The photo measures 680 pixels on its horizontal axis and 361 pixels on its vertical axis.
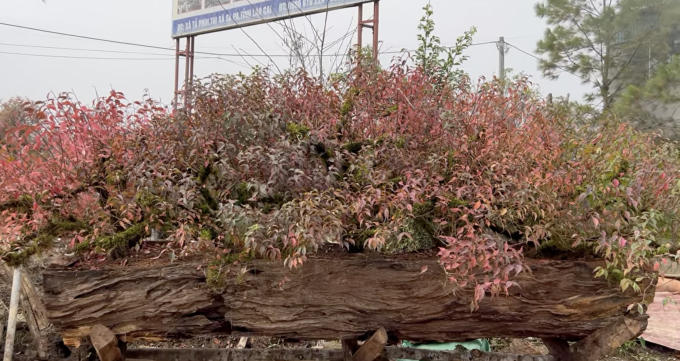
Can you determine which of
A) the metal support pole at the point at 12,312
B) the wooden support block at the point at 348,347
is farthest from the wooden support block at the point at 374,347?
the metal support pole at the point at 12,312

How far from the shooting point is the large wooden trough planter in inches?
72.3

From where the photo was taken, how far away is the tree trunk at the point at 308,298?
72.3 inches

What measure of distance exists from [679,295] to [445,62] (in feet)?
10.1

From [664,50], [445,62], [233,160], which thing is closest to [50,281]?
[233,160]

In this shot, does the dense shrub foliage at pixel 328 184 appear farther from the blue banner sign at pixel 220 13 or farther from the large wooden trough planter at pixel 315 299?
the blue banner sign at pixel 220 13

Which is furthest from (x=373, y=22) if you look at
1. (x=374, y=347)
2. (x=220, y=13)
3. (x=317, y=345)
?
(x=374, y=347)

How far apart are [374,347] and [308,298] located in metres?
0.34

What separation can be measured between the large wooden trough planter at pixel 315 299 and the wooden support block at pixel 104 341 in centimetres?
4

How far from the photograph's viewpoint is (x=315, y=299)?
1.85 metres

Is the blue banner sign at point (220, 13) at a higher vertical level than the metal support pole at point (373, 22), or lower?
higher

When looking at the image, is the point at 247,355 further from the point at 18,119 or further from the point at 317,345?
the point at 18,119

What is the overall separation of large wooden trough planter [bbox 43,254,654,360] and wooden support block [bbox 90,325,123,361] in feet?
0.12

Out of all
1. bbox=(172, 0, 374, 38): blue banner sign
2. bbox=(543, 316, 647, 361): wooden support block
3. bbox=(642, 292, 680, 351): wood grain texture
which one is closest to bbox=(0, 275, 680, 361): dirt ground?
bbox=(642, 292, 680, 351): wood grain texture

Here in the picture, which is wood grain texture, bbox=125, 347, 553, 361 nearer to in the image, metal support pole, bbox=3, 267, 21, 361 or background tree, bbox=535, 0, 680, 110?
metal support pole, bbox=3, 267, 21, 361
